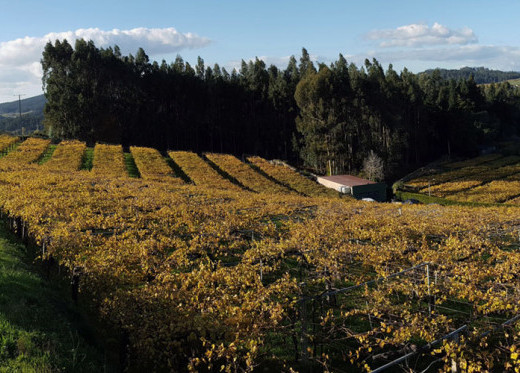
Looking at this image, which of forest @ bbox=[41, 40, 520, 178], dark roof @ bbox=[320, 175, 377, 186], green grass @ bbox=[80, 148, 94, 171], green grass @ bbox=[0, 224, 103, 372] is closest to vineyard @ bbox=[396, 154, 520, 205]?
forest @ bbox=[41, 40, 520, 178]

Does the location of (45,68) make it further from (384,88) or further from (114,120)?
(384,88)

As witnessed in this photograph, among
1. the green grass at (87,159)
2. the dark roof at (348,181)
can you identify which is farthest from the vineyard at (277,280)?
the dark roof at (348,181)

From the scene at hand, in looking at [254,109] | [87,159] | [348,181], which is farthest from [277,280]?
[254,109]

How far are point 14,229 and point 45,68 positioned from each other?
180 ft

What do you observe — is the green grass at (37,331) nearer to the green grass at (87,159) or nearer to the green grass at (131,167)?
the green grass at (131,167)

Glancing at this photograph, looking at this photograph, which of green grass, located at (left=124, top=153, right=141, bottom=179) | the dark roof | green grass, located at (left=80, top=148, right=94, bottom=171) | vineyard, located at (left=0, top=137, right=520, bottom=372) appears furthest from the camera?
the dark roof

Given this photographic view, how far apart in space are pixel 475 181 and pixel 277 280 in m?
60.3

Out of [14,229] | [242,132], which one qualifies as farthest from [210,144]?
[14,229]

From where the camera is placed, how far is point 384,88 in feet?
243

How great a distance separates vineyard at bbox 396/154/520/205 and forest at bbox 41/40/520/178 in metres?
7.25

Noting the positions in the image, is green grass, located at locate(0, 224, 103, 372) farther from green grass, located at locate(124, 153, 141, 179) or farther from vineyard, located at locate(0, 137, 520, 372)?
green grass, located at locate(124, 153, 141, 179)

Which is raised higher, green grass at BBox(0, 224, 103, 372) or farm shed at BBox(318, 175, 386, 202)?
green grass at BBox(0, 224, 103, 372)

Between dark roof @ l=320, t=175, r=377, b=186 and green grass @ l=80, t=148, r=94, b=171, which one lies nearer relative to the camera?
green grass @ l=80, t=148, r=94, b=171

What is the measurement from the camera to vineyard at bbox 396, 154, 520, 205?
5181 centimetres
